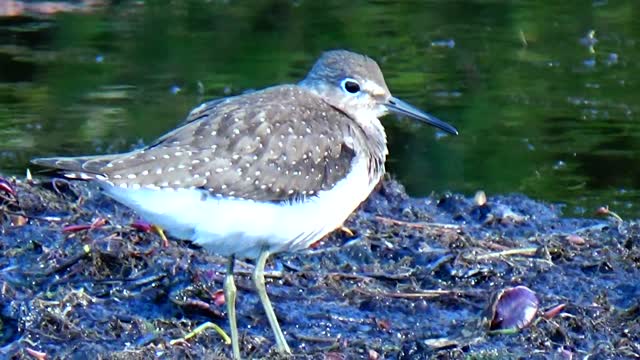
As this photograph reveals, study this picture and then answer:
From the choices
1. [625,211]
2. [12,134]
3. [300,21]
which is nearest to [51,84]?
[12,134]

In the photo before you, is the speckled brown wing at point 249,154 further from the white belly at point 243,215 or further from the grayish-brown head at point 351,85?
the grayish-brown head at point 351,85

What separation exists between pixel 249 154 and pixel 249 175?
0.10 metres

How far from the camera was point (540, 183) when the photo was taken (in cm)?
898

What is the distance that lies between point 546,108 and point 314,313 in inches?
195

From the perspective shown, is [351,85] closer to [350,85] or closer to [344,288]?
[350,85]

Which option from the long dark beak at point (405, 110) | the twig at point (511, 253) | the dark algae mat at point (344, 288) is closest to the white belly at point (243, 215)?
the dark algae mat at point (344, 288)

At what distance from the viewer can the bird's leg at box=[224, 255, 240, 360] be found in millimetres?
5547

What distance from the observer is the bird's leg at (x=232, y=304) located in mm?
5547

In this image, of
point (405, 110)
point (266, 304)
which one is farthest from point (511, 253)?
point (266, 304)

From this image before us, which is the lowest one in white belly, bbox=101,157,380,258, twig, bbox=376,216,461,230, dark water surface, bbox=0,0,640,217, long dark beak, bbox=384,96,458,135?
dark water surface, bbox=0,0,640,217

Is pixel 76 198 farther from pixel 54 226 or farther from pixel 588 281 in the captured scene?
pixel 588 281

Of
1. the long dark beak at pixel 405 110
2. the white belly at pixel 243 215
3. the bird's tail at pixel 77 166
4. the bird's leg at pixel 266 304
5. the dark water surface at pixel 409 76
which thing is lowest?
the dark water surface at pixel 409 76

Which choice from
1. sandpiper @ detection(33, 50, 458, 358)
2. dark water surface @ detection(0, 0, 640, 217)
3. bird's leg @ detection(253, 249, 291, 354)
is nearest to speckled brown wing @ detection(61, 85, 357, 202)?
sandpiper @ detection(33, 50, 458, 358)

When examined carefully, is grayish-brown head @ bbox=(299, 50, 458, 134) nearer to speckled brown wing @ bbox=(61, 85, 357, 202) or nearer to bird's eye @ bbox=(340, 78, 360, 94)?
Answer: bird's eye @ bbox=(340, 78, 360, 94)
